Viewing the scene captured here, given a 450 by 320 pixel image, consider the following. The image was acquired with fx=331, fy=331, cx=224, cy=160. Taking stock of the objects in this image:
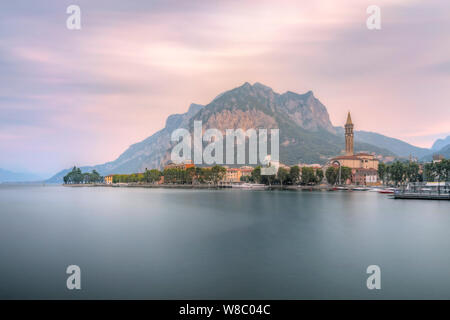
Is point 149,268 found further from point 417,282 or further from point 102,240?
point 417,282

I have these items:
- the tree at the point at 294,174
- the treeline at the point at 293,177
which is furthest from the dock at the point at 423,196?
the tree at the point at 294,174

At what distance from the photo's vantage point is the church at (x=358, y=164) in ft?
A: 466

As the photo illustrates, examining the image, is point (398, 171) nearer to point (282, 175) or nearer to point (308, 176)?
point (308, 176)

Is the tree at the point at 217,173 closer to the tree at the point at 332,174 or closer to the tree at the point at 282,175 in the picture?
the tree at the point at 282,175

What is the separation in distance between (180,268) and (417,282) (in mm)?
10619

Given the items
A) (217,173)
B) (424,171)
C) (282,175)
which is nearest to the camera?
(424,171)

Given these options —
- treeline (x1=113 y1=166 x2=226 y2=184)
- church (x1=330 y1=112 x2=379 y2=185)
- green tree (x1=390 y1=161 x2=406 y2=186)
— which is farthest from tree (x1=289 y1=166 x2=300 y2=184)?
treeline (x1=113 y1=166 x2=226 y2=184)

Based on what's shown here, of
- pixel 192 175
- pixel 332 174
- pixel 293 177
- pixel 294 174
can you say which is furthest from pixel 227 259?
pixel 192 175

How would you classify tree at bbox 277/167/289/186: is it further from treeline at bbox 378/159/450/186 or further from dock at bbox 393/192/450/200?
dock at bbox 393/192/450/200

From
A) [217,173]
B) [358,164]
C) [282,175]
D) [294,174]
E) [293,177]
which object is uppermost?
[358,164]

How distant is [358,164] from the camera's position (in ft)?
527

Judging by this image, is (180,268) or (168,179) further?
(168,179)
